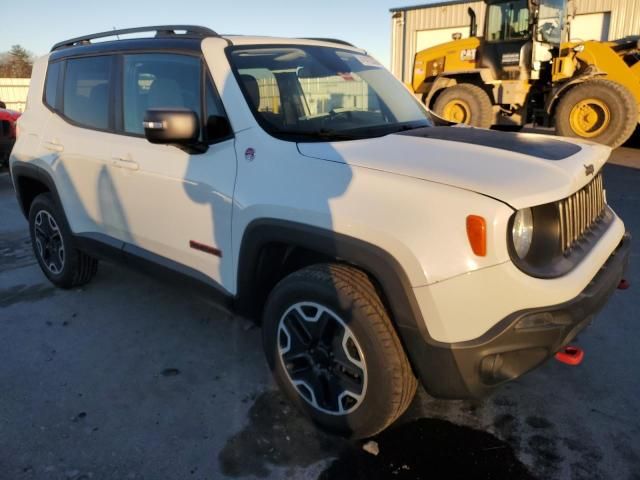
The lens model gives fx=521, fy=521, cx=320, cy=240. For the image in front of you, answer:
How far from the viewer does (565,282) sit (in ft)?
6.81

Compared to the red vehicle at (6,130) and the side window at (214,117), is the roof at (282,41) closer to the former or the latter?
the side window at (214,117)

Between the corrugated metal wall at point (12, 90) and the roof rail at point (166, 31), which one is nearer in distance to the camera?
the roof rail at point (166, 31)

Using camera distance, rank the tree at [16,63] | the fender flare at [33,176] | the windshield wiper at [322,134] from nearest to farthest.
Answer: the windshield wiper at [322,134] < the fender flare at [33,176] < the tree at [16,63]

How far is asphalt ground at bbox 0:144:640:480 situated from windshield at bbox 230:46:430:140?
4.13ft

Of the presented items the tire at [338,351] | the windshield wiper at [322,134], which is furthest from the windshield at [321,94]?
the tire at [338,351]

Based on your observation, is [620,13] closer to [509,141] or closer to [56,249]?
[509,141]

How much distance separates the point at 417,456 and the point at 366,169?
1.31 metres

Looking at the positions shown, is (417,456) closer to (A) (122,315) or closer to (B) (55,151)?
(A) (122,315)

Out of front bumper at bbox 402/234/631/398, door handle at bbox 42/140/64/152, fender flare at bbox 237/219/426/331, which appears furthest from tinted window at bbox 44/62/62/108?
front bumper at bbox 402/234/631/398

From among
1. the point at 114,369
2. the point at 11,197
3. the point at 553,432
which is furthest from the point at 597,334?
the point at 11,197

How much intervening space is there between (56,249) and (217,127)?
90.3 inches

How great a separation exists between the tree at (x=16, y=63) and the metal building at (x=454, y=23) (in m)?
32.5

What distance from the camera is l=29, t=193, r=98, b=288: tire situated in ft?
13.2

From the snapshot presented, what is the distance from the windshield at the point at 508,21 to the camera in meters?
10.3
